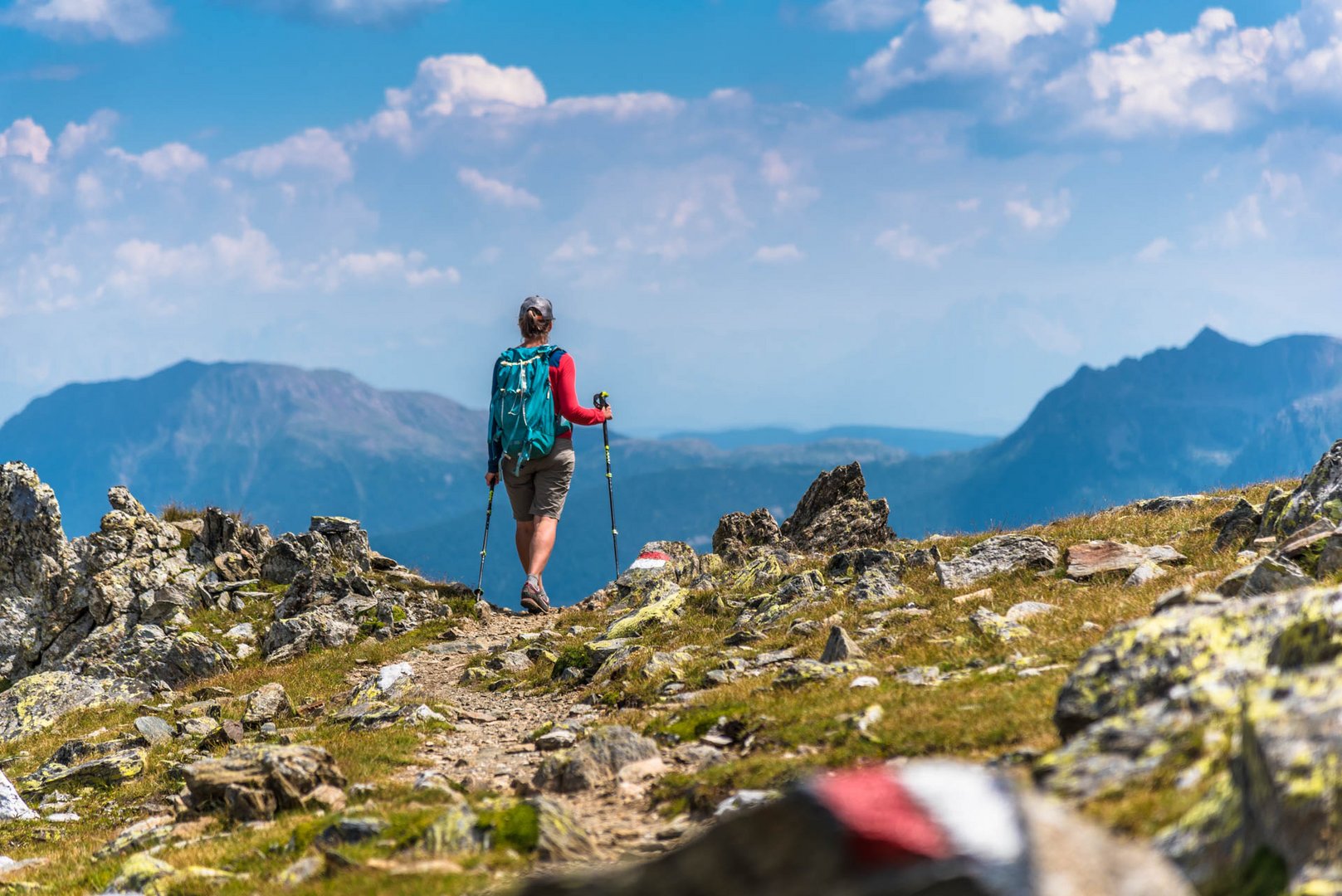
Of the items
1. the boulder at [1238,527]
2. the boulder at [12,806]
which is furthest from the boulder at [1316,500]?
the boulder at [12,806]

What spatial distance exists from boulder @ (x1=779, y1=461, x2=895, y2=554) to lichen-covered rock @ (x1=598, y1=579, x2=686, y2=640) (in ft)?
18.5

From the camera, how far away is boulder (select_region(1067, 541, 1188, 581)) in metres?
16.8

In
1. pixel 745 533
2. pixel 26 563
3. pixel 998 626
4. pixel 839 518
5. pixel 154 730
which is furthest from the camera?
pixel 26 563

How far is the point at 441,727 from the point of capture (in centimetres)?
1565

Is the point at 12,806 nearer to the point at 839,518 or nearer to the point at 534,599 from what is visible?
the point at 534,599

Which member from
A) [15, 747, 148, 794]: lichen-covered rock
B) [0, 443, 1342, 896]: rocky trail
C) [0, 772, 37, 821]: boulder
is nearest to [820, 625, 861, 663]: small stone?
[0, 443, 1342, 896]: rocky trail

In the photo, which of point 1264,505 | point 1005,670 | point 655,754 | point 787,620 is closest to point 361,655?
point 787,620

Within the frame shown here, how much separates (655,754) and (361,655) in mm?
12403

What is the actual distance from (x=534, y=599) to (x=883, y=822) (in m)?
21.9

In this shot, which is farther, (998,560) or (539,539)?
(539,539)

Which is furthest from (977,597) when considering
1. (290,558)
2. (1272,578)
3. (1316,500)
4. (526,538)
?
(290,558)

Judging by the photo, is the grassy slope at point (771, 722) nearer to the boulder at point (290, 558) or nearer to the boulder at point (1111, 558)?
the boulder at point (1111, 558)

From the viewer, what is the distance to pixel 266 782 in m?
12.4

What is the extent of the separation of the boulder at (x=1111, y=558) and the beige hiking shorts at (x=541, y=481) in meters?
11.0
